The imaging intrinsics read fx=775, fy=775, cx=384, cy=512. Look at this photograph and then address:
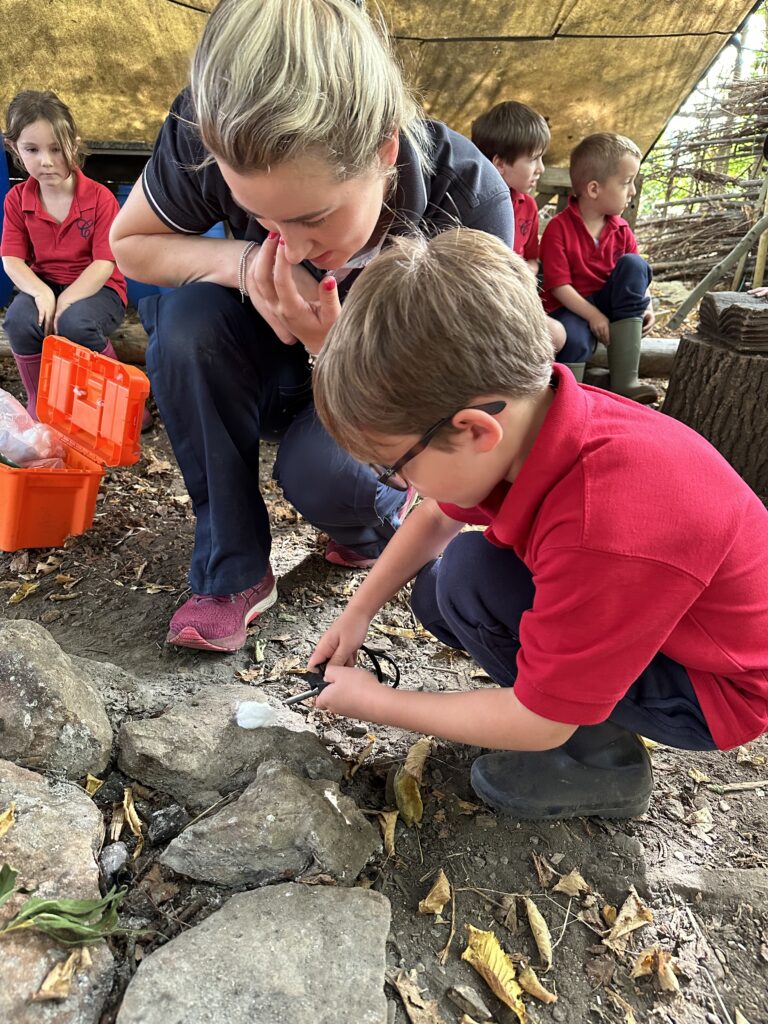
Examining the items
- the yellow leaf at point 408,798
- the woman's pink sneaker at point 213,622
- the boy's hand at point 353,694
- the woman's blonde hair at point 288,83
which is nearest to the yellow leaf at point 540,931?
the yellow leaf at point 408,798

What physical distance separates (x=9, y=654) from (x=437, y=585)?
87cm

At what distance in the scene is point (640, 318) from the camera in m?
3.94

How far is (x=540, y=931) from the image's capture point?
1.36 meters

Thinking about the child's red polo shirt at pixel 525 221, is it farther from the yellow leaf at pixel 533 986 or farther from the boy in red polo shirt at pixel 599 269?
the yellow leaf at pixel 533 986

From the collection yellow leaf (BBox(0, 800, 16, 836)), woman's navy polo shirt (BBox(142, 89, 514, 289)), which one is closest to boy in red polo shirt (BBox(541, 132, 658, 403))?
woman's navy polo shirt (BBox(142, 89, 514, 289))

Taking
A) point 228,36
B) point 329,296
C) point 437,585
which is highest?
point 228,36

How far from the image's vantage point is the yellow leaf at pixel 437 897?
1385 mm

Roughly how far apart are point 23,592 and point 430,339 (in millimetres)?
1854

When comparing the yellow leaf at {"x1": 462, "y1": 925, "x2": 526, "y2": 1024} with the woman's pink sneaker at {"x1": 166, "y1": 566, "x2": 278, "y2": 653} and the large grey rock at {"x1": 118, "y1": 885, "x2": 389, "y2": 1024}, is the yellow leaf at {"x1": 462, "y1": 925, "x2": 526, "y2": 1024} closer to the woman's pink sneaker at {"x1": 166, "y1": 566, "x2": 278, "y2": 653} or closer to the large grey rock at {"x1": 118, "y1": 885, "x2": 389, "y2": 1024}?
the large grey rock at {"x1": 118, "y1": 885, "x2": 389, "y2": 1024}

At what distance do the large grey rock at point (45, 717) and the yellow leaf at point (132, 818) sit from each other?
86 millimetres

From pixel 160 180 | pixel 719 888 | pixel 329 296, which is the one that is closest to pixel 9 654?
pixel 329 296

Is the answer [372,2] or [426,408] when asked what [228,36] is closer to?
[426,408]

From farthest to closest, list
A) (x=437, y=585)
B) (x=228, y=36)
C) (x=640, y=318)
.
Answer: (x=640, y=318)
(x=437, y=585)
(x=228, y=36)

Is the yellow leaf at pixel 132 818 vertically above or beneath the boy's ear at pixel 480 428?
beneath
